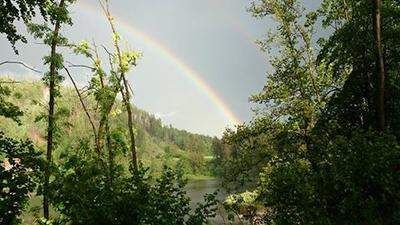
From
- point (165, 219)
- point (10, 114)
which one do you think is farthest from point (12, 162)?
point (165, 219)

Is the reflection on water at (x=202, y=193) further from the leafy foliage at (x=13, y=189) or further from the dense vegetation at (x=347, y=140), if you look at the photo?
the leafy foliage at (x=13, y=189)

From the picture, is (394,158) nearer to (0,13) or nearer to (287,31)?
(0,13)

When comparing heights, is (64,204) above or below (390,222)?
above

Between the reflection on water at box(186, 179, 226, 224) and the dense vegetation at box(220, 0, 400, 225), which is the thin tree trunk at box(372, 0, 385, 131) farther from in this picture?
the reflection on water at box(186, 179, 226, 224)

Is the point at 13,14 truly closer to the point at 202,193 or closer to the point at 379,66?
the point at 379,66

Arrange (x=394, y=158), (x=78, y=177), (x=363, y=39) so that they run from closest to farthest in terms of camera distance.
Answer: (x=394, y=158) → (x=78, y=177) → (x=363, y=39)

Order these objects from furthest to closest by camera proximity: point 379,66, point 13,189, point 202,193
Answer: point 202,193
point 379,66
point 13,189

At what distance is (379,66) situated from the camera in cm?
1223

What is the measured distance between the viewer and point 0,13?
40.6 feet

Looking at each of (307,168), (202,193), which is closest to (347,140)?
(307,168)

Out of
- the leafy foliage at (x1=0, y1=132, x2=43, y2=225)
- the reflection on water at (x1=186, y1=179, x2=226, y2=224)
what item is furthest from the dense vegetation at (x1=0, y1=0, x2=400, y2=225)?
Answer: the reflection on water at (x1=186, y1=179, x2=226, y2=224)

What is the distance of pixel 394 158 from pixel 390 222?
1779 millimetres

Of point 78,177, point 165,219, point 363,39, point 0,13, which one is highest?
point 0,13

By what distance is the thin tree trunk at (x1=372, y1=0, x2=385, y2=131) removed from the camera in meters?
11.9
